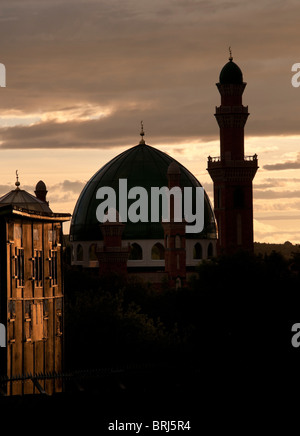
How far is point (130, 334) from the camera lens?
51.4m

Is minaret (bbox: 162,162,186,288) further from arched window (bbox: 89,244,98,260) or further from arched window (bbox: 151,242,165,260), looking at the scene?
arched window (bbox: 89,244,98,260)

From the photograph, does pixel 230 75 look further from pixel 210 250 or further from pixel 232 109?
pixel 210 250

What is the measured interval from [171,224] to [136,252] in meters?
9.74

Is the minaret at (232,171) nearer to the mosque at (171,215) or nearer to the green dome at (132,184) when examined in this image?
the mosque at (171,215)

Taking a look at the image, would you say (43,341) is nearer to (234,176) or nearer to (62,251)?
(62,251)

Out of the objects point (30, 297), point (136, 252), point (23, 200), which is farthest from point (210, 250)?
point (30, 297)

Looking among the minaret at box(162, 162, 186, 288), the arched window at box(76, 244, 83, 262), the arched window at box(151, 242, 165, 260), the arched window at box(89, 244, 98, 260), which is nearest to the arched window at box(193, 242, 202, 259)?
the arched window at box(151, 242, 165, 260)

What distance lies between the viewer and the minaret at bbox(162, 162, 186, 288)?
271 ft

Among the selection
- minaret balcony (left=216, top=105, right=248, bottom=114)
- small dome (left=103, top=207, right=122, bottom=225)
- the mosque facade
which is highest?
minaret balcony (left=216, top=105, right=248, bottom=114)

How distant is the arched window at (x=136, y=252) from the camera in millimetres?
91188

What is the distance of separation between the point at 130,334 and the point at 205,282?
41.5 ft

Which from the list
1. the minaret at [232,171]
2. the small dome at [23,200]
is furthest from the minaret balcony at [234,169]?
the small dome at [23,200]
